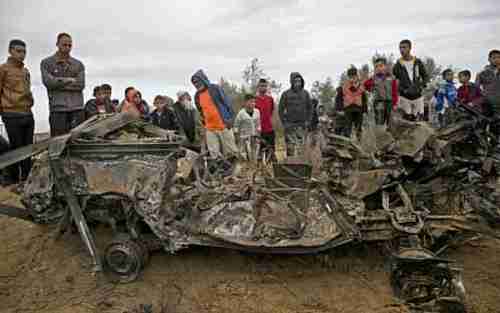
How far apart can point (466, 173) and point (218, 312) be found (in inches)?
132

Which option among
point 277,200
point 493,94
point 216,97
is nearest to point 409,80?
point 493,94

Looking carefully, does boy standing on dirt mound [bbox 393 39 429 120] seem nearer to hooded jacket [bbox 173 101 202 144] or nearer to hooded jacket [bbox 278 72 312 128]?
hooded jacket [bbox 278 72 312 128]

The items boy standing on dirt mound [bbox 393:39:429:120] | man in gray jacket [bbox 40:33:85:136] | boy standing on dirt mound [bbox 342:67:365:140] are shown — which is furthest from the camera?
boy standing on dirt mound [bbox 342:67:365:140]

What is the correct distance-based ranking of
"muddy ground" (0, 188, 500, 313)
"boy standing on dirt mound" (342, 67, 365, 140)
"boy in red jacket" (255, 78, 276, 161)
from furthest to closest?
"boy in red jacket" (255, 78, 276, 161) → "boy standing on dirt mound" (342, 67, 365, 140) → "muddy ground" (0, 188, 500, 313)

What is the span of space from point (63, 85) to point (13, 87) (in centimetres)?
63

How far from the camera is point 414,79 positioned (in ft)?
27.0

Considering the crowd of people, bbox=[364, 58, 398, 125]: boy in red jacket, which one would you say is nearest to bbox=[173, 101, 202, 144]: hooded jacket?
the crowd of people

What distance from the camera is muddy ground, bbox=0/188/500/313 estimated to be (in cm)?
433

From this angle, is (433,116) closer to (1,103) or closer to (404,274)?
(404,274)

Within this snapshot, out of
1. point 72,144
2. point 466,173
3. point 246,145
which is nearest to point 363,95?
point 246,145

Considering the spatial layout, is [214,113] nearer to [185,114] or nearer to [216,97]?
[216,97]

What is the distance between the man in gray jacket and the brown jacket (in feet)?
0.93

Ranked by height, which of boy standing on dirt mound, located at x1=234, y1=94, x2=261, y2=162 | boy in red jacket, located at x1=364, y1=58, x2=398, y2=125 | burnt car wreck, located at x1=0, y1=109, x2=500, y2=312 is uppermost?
boy in red jacket, located at x1=364, y1=58, x2=398, y2=125

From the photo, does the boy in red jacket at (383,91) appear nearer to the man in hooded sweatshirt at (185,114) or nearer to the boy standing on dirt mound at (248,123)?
the boy standing on dirt mound at (248,123)
